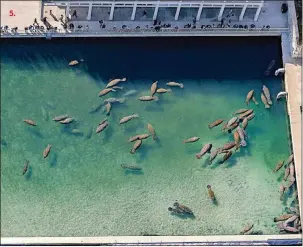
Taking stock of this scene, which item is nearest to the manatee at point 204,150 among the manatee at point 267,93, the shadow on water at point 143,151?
the shadow on water at point 143,151

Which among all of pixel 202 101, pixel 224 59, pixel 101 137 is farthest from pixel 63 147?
pixel 224 59

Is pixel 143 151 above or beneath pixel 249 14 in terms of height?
beneath

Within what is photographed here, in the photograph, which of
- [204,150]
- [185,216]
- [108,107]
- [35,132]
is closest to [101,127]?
[108,107]

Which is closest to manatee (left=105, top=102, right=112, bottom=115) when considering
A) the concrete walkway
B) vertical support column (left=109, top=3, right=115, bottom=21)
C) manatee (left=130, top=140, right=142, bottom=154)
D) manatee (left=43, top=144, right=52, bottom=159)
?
manatee (left=130, top=140, right=142, bottom=154)

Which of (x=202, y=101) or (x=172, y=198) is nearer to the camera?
(x=172, y=198)

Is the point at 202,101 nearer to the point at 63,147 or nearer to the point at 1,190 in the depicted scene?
the point at 63,147

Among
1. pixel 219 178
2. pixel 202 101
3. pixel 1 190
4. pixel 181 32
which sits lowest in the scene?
pixel 1 190

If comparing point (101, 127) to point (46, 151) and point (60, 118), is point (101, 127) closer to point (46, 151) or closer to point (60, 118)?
point (60, 118)
